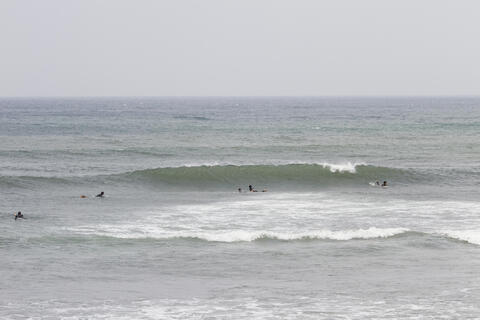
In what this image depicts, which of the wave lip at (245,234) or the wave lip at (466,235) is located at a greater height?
the wave lip at (466,235)

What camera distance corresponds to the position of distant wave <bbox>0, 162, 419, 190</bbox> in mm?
40875

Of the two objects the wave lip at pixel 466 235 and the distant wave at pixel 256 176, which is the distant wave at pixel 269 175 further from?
the wave lip at pixel 466 235

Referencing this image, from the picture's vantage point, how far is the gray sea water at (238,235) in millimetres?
17906

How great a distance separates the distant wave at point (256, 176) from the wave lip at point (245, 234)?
13.8 metres

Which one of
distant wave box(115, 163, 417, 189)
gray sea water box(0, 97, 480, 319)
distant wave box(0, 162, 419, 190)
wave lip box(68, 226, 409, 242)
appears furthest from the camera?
distant wave box(115, 163, 417, 189)

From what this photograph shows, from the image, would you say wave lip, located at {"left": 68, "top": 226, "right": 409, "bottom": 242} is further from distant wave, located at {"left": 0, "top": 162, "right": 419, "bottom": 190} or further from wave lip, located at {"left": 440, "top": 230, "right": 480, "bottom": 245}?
distant wave, located at {"left": 0, "top": 162, "right": 419, "bottom": 190}

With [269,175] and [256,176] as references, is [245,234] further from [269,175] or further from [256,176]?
[269,175]

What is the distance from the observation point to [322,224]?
28.0 m

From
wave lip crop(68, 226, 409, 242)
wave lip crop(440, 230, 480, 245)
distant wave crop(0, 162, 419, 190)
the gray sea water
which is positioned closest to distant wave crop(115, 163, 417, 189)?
distant wave crop(0, 162, 419, 190)

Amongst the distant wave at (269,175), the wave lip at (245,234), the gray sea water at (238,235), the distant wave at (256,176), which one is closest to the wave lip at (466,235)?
the gray sea water at (238,235)

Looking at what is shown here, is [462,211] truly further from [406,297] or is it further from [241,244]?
[406,297]

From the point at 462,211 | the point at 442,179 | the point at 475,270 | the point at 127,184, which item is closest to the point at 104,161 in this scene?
the point at 127,184

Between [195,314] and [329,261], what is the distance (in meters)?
6.40

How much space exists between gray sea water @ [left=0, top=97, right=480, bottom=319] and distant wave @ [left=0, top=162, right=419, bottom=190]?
4.6 inches
